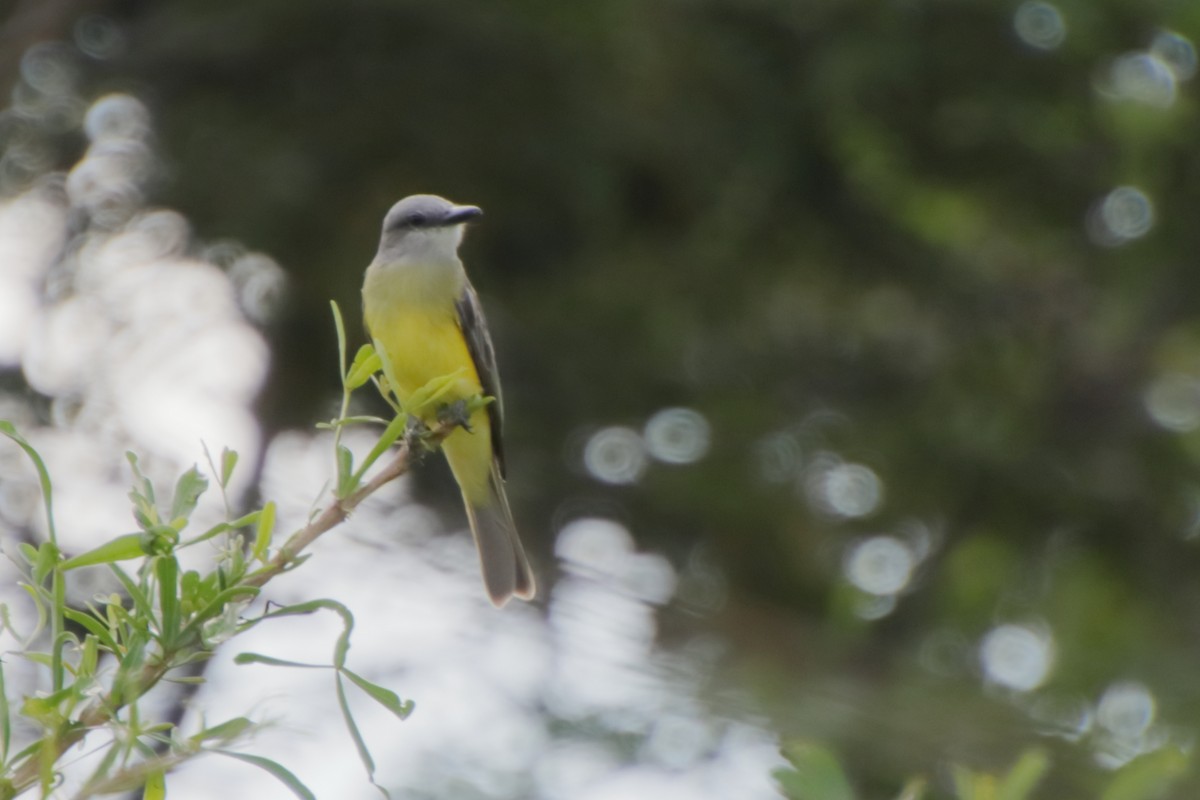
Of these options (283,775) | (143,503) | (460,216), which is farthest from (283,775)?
(460,216)

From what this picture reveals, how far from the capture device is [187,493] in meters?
1.08

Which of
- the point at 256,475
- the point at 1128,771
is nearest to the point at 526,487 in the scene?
the point at 256,475

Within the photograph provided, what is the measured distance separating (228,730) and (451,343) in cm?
200

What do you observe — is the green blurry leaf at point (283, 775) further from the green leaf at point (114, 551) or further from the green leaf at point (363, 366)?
the green leaf at point (363, 366)

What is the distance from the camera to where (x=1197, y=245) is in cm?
504

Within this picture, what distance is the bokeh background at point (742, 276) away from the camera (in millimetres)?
4336

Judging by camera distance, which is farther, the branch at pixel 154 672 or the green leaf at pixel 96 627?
the green leaf at pixel 96 627

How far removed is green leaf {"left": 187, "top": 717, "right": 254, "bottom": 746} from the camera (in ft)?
3.20

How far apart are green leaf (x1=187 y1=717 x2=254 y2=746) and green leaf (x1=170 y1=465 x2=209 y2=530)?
0.52 ft

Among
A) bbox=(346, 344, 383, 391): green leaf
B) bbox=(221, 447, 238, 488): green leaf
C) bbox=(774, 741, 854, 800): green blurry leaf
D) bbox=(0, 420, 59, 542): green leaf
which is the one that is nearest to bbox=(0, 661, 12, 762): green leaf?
bbox=(0, 420, 59, 542): green leaf

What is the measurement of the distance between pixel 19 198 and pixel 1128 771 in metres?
4.03

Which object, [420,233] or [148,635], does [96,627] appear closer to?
[148,635]

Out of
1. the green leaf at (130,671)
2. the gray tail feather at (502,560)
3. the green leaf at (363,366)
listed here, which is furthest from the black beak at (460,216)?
the green leaf at (130,671)

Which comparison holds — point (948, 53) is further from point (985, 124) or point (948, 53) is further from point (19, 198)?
point (19, 198)
